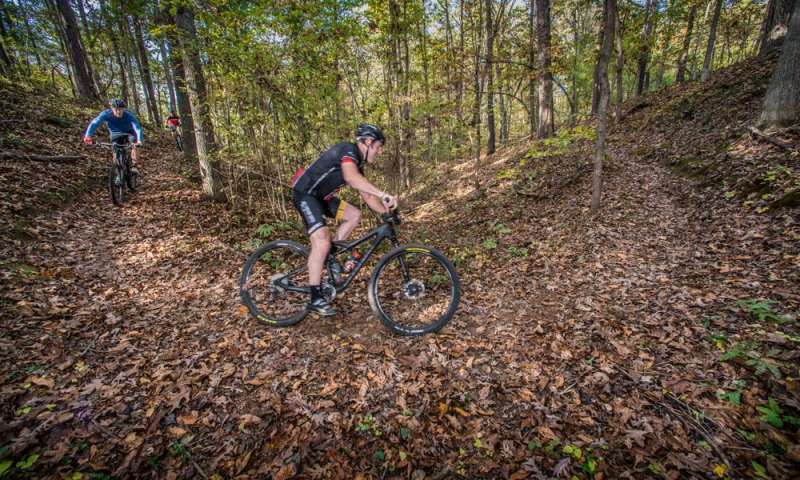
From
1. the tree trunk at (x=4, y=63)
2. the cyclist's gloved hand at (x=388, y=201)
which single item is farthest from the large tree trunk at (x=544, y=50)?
the tree trunk at (x=4, y=63)

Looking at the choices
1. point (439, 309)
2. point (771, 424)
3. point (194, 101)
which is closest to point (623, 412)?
point (771, 424)

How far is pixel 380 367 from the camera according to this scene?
165 inches

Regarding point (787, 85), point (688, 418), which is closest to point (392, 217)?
point (688, 418)

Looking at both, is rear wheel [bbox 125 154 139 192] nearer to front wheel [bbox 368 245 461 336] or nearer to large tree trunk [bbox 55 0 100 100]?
front wheel [bbox 368 245 461 336]

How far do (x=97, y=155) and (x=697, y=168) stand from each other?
1812 cm

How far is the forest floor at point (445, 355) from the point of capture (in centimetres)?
298

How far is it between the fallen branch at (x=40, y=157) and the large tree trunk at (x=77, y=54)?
405 inches

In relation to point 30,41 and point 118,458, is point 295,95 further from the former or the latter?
point 30,41

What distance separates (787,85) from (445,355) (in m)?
10.6

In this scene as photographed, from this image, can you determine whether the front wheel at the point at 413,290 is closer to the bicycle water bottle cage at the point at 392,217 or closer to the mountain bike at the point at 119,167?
the bicycle water bottle cage at the point at 392,217

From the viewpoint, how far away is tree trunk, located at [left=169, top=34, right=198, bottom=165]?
25.0 ft

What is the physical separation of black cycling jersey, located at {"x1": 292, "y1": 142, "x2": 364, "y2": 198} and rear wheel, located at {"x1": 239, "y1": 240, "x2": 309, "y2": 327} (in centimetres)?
100

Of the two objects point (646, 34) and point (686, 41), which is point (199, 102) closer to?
point (646, 34)

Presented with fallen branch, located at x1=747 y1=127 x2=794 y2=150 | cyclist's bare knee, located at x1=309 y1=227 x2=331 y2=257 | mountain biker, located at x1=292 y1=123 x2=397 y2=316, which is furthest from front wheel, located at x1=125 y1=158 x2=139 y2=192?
fallen branch, located at x1=747 y1=127 x2=794 y2=150
